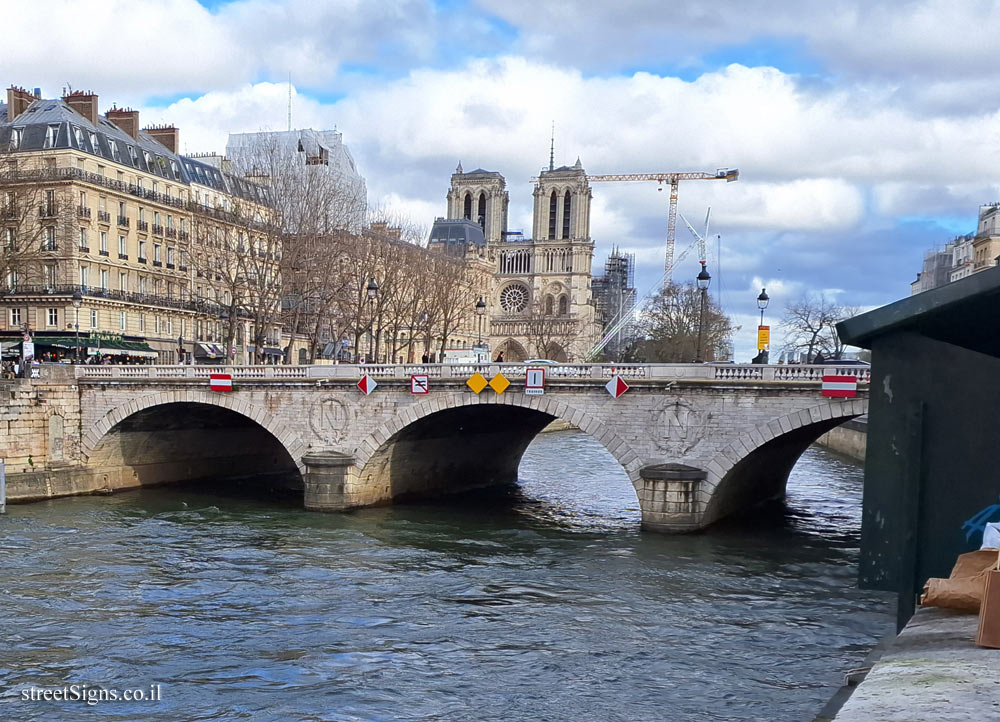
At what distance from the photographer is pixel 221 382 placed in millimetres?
31094

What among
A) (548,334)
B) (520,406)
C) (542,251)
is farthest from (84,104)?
(542,251)

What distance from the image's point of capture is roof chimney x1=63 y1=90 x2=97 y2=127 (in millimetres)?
52188

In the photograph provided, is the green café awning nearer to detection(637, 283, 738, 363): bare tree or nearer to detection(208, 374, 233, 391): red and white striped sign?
detection(208, 374, 233, 391): red and white striped sign

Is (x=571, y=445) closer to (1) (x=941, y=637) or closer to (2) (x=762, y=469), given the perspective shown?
(2) (x=762, y=469)

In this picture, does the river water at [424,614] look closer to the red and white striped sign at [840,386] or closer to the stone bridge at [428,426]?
the stone bridge at [428,426]

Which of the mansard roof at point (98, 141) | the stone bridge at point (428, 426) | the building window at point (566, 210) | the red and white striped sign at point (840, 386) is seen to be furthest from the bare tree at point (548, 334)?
the red and white striped sign at point (840, 386)

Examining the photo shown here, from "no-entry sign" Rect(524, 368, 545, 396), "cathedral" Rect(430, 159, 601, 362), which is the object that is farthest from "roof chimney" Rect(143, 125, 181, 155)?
"cathedral" Rect(430, 159, 601, 362)

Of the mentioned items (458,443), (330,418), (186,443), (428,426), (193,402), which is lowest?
(186,443)

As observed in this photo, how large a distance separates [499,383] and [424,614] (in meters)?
10.6

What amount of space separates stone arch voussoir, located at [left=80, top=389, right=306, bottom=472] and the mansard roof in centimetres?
1979

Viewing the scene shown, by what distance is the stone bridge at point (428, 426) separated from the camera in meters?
25.7

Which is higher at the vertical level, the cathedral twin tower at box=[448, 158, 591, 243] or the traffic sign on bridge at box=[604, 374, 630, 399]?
the cathedral twin tower at box=[448, 158, 591, 243]

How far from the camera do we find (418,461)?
32.6m

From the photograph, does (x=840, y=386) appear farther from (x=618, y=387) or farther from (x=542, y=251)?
(x=542, y=251)
